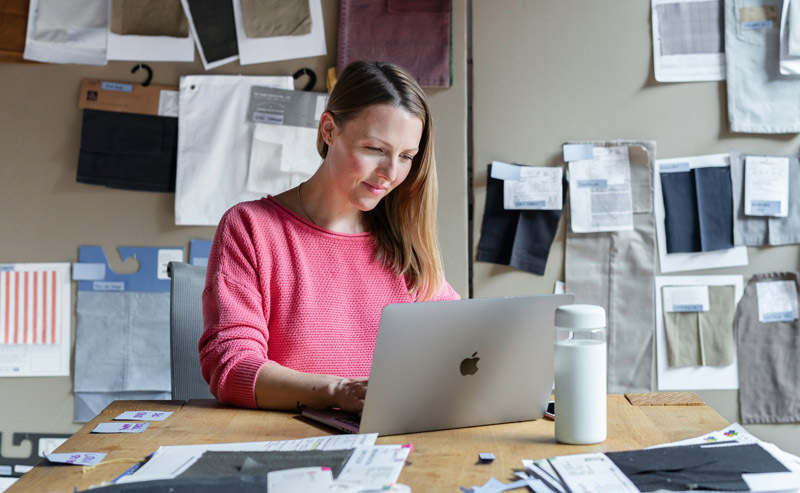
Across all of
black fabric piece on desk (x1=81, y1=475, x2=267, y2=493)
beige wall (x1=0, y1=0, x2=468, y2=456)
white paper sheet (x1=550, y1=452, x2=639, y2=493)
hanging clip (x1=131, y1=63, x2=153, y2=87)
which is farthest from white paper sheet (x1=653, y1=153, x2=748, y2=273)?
black fabric piece on desk (x1=81, y1=475, x2=267, y2=493)

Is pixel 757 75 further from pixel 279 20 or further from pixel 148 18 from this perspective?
pixel 148 18

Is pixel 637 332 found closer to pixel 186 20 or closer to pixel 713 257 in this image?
pixel 713 257

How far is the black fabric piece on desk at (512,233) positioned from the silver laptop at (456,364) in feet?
3.65

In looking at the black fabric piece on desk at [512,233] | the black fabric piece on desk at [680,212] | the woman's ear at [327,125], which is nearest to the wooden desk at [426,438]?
the woman's ear at [327,125]

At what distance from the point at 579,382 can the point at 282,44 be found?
1.60 m

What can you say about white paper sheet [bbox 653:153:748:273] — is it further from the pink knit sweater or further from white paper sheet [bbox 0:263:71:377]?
white paper sheet [bbox 0:263:71:377]

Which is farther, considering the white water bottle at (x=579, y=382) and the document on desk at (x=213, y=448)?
the white water bottle at (x=579, y=382)

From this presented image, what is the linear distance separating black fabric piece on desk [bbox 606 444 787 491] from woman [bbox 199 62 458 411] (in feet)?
1.90

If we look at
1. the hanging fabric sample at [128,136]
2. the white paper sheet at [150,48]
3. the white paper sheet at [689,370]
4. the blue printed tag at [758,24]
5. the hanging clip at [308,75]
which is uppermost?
the blue printed tag at [758,24]

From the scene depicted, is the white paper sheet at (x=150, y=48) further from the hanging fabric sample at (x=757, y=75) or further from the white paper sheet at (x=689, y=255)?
the hanging fabric sample at (x=757, y=75)

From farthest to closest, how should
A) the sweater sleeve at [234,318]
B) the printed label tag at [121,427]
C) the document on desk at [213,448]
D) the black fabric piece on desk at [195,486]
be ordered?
the sweater sleeve at [234,318], the printed label tag at [121,427], the document on desk at [213,448], the black fabric piece on desk at [195,486]

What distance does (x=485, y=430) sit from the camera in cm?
104

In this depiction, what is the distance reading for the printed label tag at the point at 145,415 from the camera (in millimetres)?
1114

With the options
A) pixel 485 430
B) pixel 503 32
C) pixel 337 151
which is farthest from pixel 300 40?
pixel 485 430
